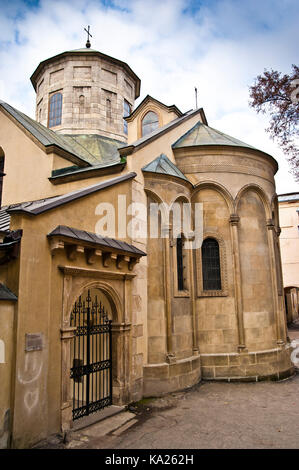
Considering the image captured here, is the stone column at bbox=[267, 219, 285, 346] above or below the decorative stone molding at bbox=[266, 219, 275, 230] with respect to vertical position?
below

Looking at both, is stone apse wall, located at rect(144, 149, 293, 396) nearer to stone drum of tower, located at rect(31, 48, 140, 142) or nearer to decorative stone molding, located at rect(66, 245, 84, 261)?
decorative stone molding, located at rect(66, 245, 84, 261)

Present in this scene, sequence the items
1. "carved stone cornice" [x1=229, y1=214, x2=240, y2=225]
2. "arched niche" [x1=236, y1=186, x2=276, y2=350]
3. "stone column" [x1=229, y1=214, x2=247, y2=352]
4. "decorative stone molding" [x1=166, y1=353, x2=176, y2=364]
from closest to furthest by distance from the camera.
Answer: "decorative stone molding" [x1=166, y1=353, x2=176, y2=364] → "stone column" [x1=229, y1=214, x2=247, y2=352] → "arched niche" [x1=236, y1=186, x2=276, y2=350] → "carved stone cornice" [x1=229, y1=214, x2=240, y2=225]

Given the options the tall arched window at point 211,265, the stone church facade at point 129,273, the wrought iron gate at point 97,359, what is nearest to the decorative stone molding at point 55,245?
the stone church facade at point 129,273

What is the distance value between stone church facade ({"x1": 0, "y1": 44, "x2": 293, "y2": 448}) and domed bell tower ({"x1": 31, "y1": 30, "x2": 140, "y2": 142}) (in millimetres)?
1185

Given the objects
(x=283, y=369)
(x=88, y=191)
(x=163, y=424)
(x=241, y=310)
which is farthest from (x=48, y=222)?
(x=283, y=369)

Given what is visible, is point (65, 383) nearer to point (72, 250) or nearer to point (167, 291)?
point (72, 250)

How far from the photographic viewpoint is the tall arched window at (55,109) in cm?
1686

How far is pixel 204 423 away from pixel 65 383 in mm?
3102

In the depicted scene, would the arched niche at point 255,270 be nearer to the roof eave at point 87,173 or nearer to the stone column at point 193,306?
the stone column at point 193,306

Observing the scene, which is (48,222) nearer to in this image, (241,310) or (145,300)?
(145,300)

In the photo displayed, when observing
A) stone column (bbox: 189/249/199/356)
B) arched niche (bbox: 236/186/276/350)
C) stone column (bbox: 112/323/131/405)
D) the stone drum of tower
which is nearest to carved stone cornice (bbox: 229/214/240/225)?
arched niche (bbox: 236/186/276/350)

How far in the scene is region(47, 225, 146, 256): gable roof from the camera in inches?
263

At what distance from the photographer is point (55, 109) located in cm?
Answer: 1702

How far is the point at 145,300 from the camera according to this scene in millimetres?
9797
